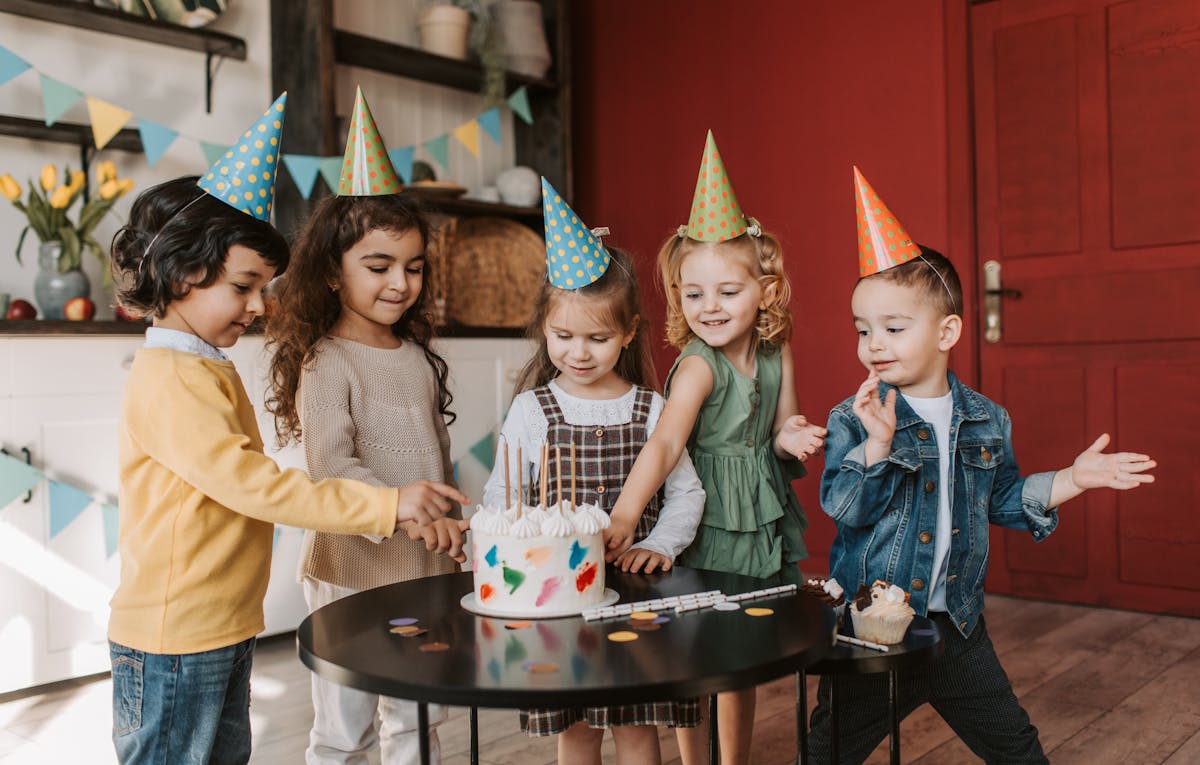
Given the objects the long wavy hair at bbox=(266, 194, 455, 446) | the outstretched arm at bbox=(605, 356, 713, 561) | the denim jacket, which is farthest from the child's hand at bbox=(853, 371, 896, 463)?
the long wavy hair at bbox=(266, 194, 455, 446)

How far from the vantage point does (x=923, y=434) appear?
1420mm

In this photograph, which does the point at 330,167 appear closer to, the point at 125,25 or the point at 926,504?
the point at 125,25

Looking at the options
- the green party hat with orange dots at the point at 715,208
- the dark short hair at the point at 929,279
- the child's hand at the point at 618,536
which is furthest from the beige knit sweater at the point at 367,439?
the dark short hair at the point at 929,279

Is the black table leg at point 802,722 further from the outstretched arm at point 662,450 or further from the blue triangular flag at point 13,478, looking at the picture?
the blue triangular flag at point 13,478

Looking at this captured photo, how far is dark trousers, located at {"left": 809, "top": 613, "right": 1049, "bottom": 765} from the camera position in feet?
4.62

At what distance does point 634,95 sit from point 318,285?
103 inches

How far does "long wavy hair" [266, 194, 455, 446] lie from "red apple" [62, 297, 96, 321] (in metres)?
1.14

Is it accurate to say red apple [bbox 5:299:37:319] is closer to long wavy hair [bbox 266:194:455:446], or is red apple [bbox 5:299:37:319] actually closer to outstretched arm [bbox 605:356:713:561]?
long wavy hair [bbox 266:194:455:446]

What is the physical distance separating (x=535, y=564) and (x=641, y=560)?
282 mm

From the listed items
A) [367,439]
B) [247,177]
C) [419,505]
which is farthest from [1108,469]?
[247,177]

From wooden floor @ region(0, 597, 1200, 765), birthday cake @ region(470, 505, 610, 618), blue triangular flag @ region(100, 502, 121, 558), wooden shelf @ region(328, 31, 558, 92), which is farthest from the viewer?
wooden shelf @ region(328, 31, 558, 92)

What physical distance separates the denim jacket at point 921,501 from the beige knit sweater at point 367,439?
25.4 inches

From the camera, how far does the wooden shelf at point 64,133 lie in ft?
8.66

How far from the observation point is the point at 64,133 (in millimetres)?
2746
